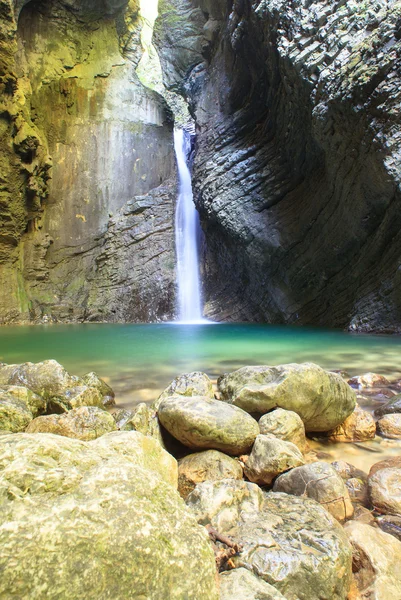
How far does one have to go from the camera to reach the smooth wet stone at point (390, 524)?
1.69 metres

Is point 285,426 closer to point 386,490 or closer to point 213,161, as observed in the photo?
point 386,490

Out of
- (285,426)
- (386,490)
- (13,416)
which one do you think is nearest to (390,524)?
(386,490)

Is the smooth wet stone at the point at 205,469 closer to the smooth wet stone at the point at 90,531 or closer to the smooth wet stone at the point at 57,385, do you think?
the smooth wet stone at the point at 90,531

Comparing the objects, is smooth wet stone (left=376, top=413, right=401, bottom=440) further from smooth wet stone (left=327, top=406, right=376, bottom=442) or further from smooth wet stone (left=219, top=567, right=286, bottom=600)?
smooth wet stone (left=219, top=567, right=286, bottom=600)

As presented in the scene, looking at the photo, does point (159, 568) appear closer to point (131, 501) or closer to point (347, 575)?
point (131, 501)

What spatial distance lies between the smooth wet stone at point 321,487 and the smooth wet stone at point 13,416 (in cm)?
178

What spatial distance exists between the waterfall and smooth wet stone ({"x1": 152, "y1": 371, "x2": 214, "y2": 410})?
1299 cm

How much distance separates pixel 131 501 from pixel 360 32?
10.8 meters

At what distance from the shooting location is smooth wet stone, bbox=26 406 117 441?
7.98 feet

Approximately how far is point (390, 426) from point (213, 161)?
13.7 m

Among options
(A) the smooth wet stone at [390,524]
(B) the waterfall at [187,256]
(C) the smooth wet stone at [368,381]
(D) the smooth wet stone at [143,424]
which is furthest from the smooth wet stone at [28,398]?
(B) the waterfall at [187,256]

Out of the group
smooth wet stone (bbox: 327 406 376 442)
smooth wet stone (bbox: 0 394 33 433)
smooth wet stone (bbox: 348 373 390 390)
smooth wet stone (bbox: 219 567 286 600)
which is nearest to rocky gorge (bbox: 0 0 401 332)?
smooth wet stone (bbox: 348 373 390 390)

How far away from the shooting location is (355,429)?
2.84 m

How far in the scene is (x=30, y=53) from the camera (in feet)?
59.2
